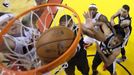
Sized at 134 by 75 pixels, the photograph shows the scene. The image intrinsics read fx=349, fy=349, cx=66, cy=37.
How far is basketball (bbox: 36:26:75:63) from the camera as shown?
2.02 m

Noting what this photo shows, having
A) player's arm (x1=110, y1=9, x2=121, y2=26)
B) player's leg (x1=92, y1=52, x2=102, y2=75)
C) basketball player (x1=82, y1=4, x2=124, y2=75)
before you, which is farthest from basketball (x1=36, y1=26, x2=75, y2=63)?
player's arm (x1=110, y1=9, x2=121, y2=26)

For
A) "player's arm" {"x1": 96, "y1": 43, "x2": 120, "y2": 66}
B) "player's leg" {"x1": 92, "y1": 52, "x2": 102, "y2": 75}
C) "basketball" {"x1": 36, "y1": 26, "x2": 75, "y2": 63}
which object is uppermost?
"basketball" {"x1": 36, "y1": 26, "x2": 75, "y2": 63}

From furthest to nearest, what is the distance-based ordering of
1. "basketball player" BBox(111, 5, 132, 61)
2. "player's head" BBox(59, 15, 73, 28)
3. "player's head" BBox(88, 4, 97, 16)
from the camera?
1. "player's head" BBox(88, 4, 97, 16)
2. "basketball player" BBox(111, 5, 132, 61)
3. "player's head" BBox(59, 15, 73, 28)

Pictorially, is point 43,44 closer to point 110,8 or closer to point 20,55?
point 20,55

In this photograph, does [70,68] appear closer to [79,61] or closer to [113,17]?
[79,61]

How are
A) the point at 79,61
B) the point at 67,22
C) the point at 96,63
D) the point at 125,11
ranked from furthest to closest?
the point at 125,11 → the point at 96,63 → the point at 79,61 → the point at 67,22

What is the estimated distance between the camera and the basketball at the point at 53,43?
6.63 feet

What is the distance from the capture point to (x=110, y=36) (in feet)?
9.48

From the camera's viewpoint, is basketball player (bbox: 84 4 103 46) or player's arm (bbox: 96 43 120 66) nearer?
player's arm (bbox: 96 43 120 66)

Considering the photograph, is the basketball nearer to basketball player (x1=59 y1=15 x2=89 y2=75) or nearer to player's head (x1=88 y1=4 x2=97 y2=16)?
basketball player (x1=59 y1=15 x2=89 y2=75)

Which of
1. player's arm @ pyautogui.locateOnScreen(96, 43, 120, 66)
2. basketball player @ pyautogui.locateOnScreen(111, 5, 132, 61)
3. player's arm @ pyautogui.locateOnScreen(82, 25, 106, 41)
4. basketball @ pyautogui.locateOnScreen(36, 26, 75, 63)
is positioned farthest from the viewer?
basketball player @ pyautogui.locateOnScreen(111, 5, 132, 61)

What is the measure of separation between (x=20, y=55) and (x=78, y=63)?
686 mm

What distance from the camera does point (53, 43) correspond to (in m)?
2.04

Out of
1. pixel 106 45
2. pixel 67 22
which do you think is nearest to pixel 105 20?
pixel 106 45
